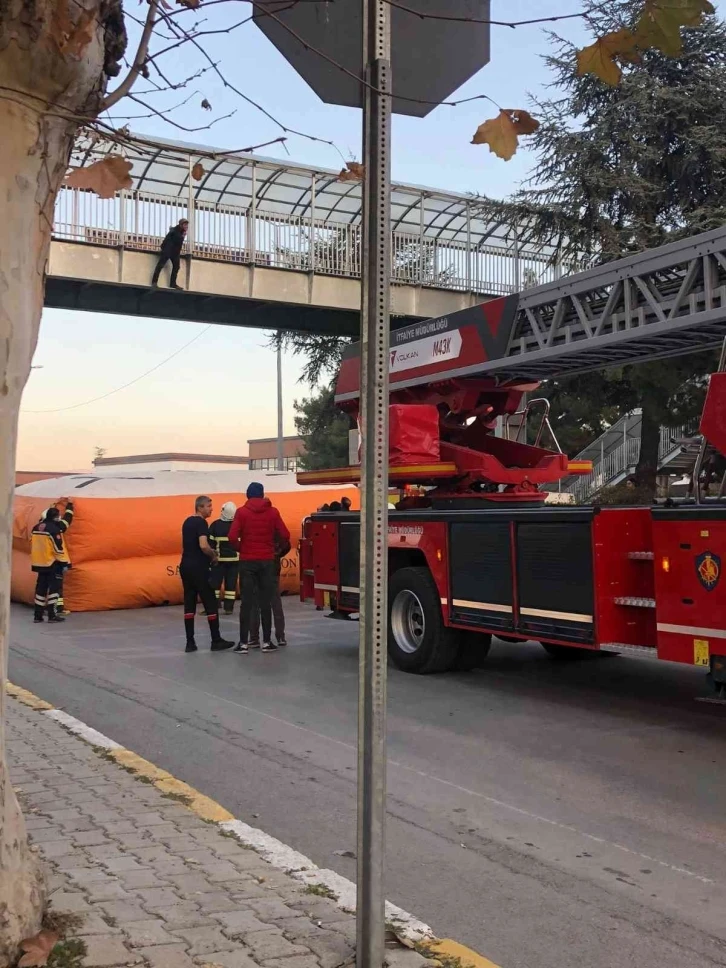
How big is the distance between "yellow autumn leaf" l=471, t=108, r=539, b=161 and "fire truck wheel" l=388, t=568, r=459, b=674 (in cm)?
656

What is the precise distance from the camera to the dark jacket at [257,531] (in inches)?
448

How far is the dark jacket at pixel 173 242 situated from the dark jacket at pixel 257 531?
12410mm

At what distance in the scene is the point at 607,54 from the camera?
329 centimetres

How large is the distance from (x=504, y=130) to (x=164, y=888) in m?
3.13

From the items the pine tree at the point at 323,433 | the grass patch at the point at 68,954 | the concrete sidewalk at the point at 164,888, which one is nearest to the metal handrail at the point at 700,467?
the concrete sidewalk at the point at 164,888

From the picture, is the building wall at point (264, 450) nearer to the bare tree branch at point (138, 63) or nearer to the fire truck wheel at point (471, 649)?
the fire truck wheel at point (471, 649)

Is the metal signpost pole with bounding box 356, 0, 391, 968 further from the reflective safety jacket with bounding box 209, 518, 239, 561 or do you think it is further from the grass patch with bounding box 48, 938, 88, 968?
the reflective safety jacket with bounding box 209, 518, 239, 561

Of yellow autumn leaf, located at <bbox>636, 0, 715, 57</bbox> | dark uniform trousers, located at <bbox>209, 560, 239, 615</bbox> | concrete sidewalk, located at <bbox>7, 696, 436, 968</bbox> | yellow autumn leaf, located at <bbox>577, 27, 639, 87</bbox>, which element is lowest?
concrete sidewalk, located at <bbox>7, 696, 436, 968</bbox>

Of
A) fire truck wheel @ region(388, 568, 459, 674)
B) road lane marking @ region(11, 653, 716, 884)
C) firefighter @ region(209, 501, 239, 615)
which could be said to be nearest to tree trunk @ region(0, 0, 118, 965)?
road lane marking @ region(11, 653, 716, 884)

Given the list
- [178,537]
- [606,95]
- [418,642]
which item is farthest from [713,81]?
[418,642]

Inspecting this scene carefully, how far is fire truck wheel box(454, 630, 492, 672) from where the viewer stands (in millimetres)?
9781

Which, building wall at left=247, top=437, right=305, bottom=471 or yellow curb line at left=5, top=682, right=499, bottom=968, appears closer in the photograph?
yellow curb line at left=5, top=682, right=499, bottom=968

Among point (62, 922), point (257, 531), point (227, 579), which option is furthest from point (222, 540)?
point (62, 922)

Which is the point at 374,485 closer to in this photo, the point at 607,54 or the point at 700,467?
the point at 607,54
